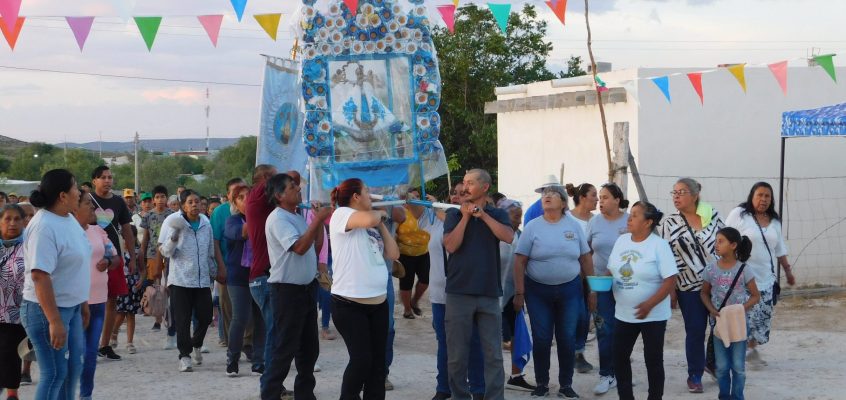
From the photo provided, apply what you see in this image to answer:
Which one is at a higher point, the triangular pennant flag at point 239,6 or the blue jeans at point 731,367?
the triangular pennant flag at point 239,6

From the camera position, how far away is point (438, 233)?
7945 millimetres

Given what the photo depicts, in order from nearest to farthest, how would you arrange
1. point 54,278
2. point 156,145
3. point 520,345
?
point 54,278 < point 520,345 < point 156,145

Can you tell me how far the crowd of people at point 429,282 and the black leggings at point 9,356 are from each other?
10mm

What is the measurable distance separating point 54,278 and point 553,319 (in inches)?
156

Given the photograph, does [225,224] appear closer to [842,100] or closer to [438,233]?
[438,233]

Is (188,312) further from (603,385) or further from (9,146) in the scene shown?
(9,146)

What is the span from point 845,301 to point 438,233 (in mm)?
8521

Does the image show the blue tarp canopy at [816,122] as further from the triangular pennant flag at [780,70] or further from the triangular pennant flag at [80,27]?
the triangular pennant flag at [80,27]

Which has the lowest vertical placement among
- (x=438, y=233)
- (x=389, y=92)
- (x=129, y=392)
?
(x=129, y=392)

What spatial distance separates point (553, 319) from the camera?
26.6 ft

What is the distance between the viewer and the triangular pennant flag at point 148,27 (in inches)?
382

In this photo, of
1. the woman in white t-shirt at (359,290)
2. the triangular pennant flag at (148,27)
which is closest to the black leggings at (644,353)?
the woman in white t-shirt at (359,290)

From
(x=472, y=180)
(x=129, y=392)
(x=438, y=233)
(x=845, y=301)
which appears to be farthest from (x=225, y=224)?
(x=845, y=301)

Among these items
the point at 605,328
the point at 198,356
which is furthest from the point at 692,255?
the point at 198,356
